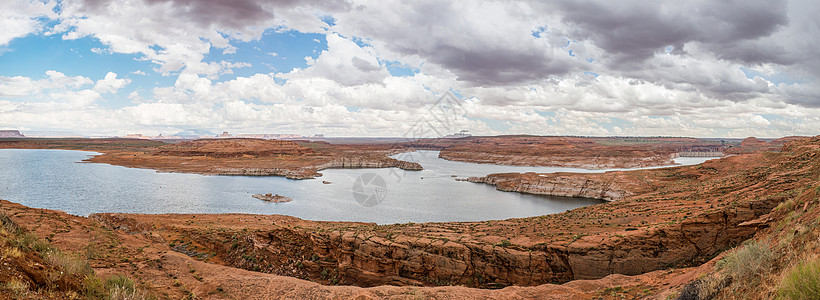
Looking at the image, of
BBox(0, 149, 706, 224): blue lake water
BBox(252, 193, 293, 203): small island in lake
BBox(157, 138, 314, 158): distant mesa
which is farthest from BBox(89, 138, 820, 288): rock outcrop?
BBox(157, 138, 314, 158): distant mesa

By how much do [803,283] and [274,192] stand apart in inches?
2300

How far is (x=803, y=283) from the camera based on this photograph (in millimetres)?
4836

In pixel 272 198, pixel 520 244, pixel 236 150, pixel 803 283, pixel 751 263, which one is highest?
pixel 803 283

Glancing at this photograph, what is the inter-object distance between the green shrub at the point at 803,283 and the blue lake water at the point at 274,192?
3335 centimetres

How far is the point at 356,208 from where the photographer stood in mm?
44469

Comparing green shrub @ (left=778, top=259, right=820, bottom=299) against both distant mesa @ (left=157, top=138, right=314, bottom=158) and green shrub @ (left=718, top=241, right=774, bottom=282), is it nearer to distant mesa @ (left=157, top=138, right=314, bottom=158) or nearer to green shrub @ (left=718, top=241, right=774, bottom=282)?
green shrub @ (left=718, top=241, right=774, bottom=282)

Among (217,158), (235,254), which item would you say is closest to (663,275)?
(235,254)

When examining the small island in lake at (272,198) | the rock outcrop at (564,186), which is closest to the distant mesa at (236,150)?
the small island in lake at (272,198)

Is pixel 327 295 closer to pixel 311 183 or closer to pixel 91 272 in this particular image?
pixel 91 272

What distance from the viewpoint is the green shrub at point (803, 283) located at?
469cm

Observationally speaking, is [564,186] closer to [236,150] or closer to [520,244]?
[520,244]

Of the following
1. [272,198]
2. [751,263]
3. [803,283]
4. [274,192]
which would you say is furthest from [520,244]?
[274,192]

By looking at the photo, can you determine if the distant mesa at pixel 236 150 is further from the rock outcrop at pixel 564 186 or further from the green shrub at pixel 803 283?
the green shrub at pixel 803 283

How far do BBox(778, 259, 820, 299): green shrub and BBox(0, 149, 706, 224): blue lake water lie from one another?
3335cm
